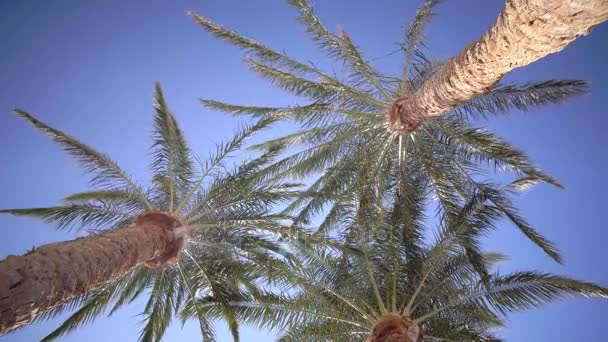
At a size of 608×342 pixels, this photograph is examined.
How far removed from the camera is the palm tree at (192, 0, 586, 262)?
31.6 feet

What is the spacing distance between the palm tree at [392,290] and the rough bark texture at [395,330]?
0.02 meters

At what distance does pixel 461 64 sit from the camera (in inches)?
236

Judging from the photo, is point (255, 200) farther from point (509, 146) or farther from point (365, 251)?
point (509, 146)

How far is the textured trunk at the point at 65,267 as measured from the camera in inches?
183

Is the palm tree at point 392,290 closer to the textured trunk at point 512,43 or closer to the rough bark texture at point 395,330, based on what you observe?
the rough bark texture at point 395,330

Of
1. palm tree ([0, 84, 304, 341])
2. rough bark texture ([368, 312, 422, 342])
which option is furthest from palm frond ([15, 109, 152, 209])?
rough bark texture ([368, 312, 422, 342])

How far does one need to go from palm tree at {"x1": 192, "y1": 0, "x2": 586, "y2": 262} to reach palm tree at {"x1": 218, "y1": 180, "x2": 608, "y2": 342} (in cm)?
124

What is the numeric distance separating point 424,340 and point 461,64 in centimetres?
597

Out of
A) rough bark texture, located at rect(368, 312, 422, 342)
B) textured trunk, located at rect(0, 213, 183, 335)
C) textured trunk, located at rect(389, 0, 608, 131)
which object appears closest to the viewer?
textured trunk, located at rect(389, 0, 608, 131)

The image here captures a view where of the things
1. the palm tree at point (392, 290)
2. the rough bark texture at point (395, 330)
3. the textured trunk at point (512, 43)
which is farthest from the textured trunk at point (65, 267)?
the textured trunk at point (512, 43)

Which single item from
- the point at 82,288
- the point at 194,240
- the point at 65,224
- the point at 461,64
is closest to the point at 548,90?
the point at 461,64

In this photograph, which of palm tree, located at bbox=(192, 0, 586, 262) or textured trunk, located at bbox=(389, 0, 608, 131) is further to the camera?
palm tree, located at bbox=(192, 0, 586, 262)

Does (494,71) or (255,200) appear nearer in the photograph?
(494,71)

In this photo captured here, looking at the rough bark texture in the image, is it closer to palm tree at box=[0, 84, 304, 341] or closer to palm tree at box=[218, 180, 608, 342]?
palm tree at box=[218, 180, 608, 342]
